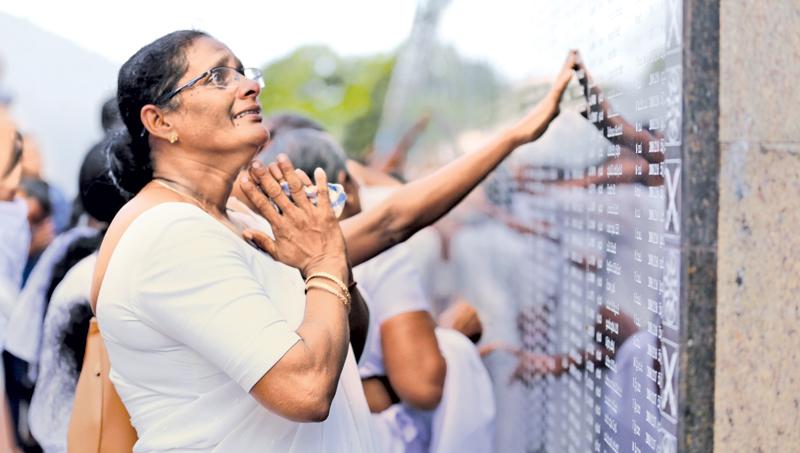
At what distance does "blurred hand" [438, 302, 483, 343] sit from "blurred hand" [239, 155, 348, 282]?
188 centimetres

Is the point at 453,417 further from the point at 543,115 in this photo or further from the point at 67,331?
the point at 67,331

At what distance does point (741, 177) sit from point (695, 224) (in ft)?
0.40

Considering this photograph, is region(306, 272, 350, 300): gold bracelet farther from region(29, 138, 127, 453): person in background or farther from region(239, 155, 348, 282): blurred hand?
region(29, 138, 127, 453): person in background

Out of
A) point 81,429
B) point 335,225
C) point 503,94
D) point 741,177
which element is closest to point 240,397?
point 335,225

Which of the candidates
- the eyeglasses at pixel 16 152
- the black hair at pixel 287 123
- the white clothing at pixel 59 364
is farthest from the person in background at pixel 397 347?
the eyeglasses at pixel 16 152

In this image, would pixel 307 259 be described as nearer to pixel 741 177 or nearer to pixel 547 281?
pixel 741 177

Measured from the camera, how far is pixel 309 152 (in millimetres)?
2660

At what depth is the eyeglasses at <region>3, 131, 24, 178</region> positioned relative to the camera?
3498mm

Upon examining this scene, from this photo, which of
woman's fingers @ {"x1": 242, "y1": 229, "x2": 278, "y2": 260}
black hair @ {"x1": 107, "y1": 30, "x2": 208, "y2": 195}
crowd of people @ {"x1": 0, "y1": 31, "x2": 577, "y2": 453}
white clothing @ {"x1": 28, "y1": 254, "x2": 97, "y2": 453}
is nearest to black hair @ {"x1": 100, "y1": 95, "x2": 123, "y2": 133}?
crowd of people @ {"x1": 0, "y1": 31, "x2": 577, "y2": 453}

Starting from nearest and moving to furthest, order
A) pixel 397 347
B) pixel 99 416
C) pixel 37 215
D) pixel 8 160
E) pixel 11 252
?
pixel 99 416
pixel 397 347
pixel 11 252
pixel 8 160
pixel 37 215

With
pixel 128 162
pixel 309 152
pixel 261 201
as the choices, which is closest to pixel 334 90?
pixel 309 152

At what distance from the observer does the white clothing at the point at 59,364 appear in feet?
8.04

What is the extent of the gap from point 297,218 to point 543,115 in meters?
0.92

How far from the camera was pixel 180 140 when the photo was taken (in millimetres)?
1660
